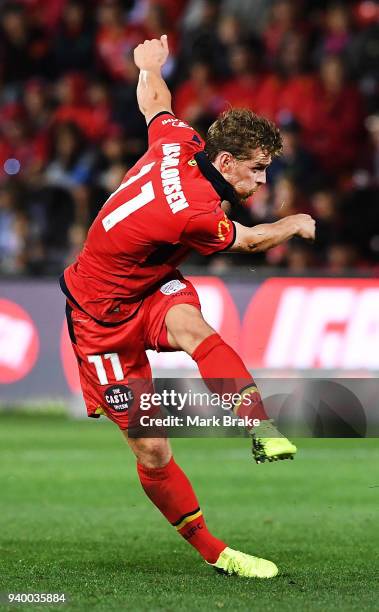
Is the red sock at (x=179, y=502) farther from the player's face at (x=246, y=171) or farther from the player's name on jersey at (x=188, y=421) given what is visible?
the player's face at (x=246, y=171)

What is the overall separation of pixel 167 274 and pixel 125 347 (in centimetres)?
40

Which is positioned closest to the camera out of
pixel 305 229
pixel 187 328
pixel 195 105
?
pixel 305 229

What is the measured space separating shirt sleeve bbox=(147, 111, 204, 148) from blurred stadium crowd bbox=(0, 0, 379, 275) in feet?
19.9

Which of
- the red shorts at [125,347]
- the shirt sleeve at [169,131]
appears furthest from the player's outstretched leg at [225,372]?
the shirt sleeve at [169,131]

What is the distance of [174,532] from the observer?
7281 millimetres

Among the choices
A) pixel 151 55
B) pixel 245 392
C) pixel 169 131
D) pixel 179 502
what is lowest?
pixel 179 502

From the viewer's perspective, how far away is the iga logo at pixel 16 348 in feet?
41.3

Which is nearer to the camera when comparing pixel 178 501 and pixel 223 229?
pixel 223 229

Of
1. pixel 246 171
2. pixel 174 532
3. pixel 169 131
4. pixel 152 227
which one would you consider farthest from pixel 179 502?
pixel 169 131

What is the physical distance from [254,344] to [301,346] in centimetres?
45

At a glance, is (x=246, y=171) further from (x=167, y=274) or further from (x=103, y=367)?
(x=103, y=367)

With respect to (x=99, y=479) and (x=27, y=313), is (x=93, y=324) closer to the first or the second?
(x=99, y=479)

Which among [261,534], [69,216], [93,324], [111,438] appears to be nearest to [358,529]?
[261,534]

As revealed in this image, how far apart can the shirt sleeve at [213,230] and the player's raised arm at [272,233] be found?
38 mm
